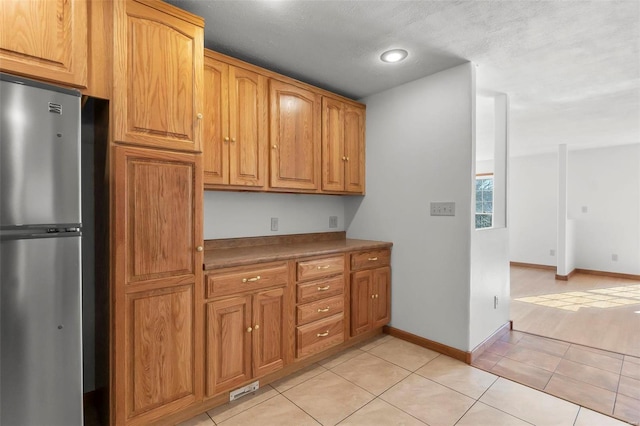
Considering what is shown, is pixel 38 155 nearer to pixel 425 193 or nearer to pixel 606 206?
pixel 425 193

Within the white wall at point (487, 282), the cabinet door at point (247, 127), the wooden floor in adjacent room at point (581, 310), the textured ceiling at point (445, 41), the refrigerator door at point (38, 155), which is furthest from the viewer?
the wooden floor in adjacent room at point (581, 310)

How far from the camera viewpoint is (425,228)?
2811 millimetres

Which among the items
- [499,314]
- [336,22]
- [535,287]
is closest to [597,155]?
[535,287]


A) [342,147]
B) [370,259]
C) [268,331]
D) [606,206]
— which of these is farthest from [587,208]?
[268,331]

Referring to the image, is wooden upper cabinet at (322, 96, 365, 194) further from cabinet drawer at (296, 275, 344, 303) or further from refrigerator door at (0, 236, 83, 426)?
refrigerator door at (0, 236, 83, 426)

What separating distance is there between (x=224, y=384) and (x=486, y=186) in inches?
274

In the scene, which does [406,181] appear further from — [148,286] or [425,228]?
[148,286]

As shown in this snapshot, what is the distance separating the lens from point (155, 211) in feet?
5.47

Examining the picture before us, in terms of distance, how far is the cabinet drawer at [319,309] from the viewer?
7.70 feet

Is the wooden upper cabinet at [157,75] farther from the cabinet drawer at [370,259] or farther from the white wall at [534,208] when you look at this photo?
the white wall at [534,208]

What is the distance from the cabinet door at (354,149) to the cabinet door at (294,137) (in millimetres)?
380

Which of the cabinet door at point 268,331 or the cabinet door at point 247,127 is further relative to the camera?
the cabinet door at point 247,127

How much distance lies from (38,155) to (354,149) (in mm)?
2438

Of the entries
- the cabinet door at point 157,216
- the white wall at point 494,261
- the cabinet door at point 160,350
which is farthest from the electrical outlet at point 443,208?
the cabinet door at point 160,350
